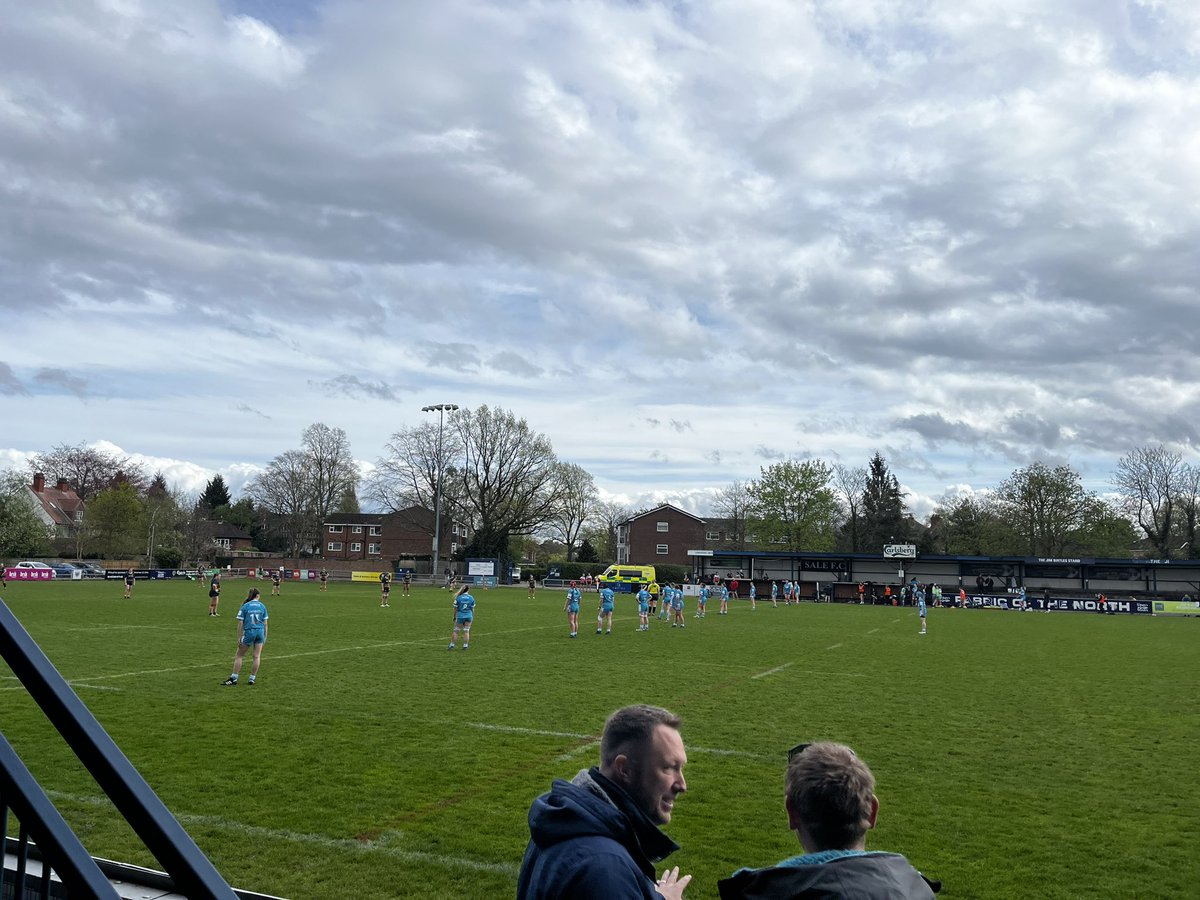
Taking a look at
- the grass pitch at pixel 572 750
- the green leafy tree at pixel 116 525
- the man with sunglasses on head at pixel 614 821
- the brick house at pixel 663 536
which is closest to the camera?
the man with sunglasses on head at pixel 614 821

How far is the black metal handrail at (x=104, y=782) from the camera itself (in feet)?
5.75

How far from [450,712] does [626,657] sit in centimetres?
906

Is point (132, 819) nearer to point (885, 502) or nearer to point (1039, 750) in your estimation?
point (1039, 750)

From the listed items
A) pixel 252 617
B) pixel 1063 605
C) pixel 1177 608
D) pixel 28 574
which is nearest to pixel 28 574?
pixel 28 574

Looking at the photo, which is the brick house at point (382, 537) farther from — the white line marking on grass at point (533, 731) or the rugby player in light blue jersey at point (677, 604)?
the white line marking on grass at point (533, 731)

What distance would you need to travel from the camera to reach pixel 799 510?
294 ft

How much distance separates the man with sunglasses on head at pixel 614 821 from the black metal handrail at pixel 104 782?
97 centimetres

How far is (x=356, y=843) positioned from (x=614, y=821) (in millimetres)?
5624

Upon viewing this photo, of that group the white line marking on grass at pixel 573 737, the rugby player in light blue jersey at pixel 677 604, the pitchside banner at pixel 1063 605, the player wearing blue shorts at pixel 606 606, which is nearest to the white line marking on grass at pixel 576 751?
the white line marking on grass at pixel 573 737

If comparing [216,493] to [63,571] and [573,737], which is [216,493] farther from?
[573,737]

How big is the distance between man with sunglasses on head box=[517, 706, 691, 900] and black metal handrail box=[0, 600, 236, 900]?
966mm

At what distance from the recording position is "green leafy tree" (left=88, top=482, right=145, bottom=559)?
240 feet

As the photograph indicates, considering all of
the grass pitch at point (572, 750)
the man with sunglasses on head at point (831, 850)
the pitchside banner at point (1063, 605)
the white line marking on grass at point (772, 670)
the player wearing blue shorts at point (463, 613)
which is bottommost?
the pitchside banner at point (1063, 605)

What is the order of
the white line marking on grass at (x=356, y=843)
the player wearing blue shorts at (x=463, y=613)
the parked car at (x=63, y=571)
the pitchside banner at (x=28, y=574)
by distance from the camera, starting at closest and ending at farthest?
the white line marking on grass at (x=356, y=843), the player wearing blue shorts at (x=463, y=613), the pitchside banner at (x=28, y=574), the parked car at (x=63, y=571)
